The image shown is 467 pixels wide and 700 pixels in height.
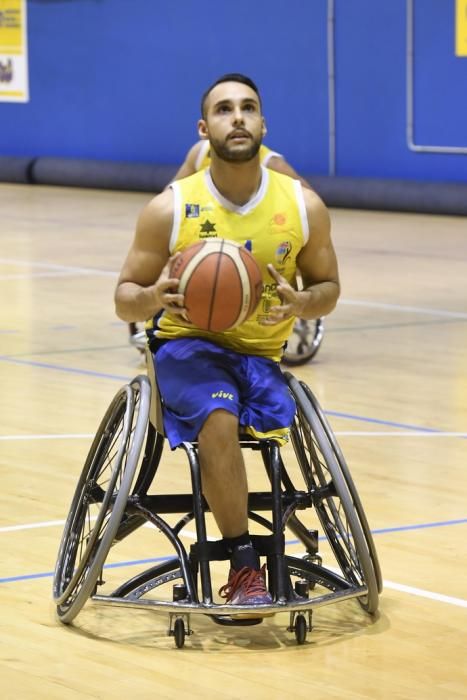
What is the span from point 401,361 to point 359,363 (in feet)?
0.76

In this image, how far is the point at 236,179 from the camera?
458cm

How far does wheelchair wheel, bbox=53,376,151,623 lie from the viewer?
→ 4211 millimetres

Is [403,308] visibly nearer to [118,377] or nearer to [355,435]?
[118,377]

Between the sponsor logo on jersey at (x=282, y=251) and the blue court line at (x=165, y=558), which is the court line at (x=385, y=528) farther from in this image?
the sponsor logo on jersey at (x=282, y=251)

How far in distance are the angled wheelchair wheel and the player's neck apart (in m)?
4.33

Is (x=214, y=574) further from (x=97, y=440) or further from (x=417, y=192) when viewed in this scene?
(x=417, y=192)

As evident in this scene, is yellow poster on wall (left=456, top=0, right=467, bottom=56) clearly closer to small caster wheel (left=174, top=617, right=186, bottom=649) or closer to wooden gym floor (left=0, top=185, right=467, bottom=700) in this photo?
wooden gym floor (left=0, top=185, right=467, bottom=700)

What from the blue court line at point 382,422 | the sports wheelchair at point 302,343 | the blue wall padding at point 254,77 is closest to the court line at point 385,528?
the blue court line at point 382,422

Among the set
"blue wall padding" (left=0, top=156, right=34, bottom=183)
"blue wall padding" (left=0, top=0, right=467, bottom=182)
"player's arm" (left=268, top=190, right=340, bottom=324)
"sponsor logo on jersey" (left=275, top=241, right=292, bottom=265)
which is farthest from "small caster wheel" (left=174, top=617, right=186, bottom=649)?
"blue wall padding" (left=0, top=156, right=34, bottom=183)

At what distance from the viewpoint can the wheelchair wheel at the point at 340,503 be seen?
4297 mm

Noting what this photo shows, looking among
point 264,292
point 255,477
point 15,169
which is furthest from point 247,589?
point 15,169

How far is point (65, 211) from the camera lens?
18.1 metres

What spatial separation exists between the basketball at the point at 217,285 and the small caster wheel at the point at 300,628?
0.78 m

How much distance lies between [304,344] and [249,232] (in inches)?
177
